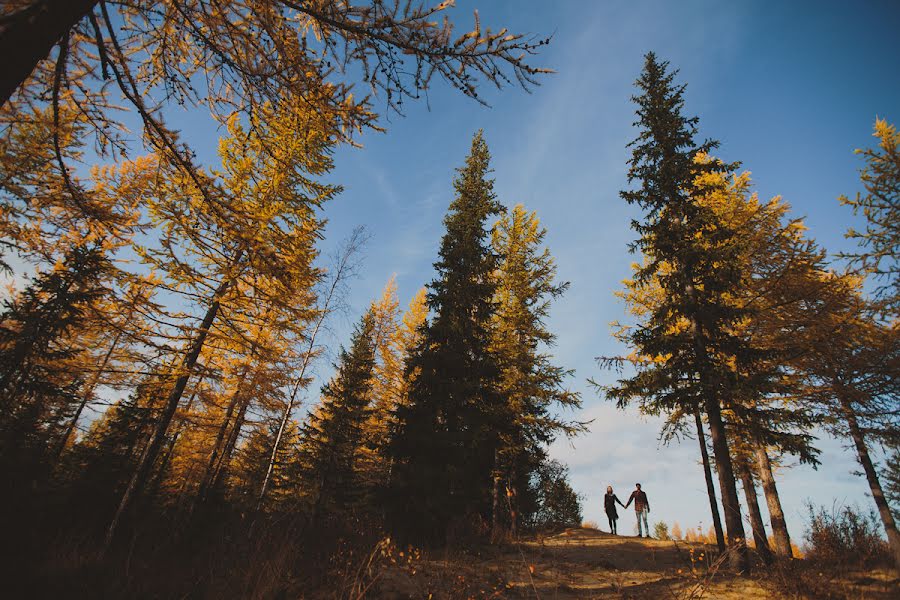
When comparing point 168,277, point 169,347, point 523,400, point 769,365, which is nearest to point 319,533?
point 169,347

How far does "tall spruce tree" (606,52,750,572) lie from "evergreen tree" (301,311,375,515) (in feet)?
39.5

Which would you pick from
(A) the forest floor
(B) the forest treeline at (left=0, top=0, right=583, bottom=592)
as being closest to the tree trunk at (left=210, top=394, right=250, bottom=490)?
(B) the forest treeline at (left=0, top=0, right=583, bottom=592)

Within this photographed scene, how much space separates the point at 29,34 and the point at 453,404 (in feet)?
33.7

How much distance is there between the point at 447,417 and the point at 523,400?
5.27 m

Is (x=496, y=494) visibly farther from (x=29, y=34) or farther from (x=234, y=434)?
(x=29, y=34)

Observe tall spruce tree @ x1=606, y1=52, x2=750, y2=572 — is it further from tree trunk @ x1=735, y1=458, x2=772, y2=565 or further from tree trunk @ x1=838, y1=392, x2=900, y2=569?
tree trunk @ x1=838, y1=392, x2=900, y2=569

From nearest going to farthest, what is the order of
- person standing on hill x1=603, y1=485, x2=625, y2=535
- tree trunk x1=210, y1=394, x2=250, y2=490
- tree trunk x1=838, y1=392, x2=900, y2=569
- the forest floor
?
the forest floor, tree trunk x1=838, y1=392, x2=900, y2=569, tree trunk x1=210, y1=394, x2=250, y2=490, person standing on hill x1=603, y1=485, x2=625, y2=535

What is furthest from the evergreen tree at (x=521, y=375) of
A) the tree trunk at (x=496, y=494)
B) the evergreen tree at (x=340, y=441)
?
the evergreen tree at (x=340, y=441)

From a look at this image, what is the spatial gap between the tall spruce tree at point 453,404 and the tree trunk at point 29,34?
31.5ft

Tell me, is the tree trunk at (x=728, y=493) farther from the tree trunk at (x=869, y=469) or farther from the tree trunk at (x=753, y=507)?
the tree trunk at (x=869, y=469)

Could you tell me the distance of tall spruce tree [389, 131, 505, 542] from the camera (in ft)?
30.6

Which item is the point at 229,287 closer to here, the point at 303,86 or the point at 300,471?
the point at 303,86

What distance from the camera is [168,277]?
799 cm

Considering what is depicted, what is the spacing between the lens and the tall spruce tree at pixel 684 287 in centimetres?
879
